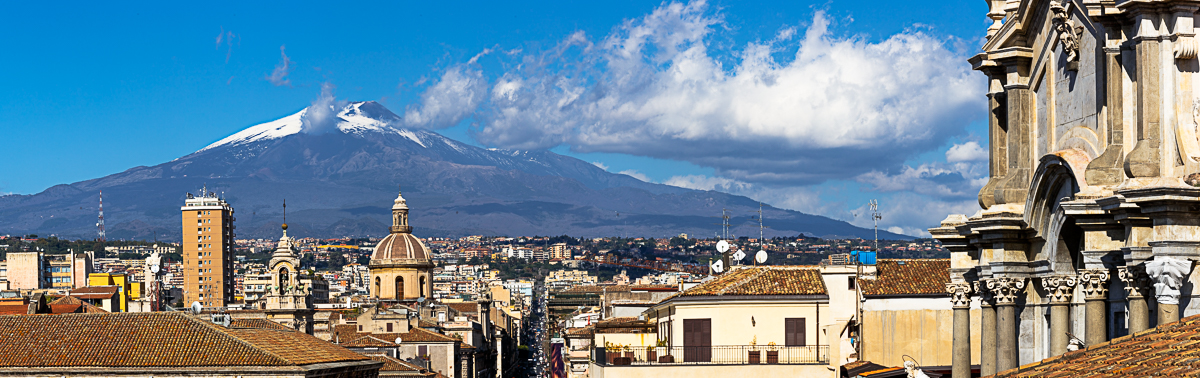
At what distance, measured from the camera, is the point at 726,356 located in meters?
46.2

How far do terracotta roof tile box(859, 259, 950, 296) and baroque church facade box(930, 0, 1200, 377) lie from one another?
18.2 metres

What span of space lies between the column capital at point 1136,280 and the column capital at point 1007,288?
329 cm

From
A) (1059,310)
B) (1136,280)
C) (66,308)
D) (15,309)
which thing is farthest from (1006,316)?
(66,308)

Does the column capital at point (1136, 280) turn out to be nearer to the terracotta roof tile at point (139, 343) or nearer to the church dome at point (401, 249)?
the terracotta roof tile at point (139, 343)

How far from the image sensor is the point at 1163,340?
1577 centimetres

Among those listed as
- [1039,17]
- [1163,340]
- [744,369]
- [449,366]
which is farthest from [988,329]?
[449,366]

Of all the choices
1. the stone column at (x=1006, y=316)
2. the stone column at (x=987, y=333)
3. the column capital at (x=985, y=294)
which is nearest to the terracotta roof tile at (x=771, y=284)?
the column capital at (x=985, y=294)

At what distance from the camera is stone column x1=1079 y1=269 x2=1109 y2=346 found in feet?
63.4

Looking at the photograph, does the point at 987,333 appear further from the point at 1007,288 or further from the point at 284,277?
the point at 284,277

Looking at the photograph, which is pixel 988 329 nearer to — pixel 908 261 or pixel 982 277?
pixel 982 277

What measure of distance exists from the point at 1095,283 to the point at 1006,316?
2345 mm

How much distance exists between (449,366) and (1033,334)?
92239 millimetres

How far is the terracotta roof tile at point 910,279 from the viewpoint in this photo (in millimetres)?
42312

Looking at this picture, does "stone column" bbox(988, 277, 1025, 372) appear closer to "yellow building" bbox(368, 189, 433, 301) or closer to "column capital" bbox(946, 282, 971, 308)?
"column capital" bbox(946, 282, 971, 308)
